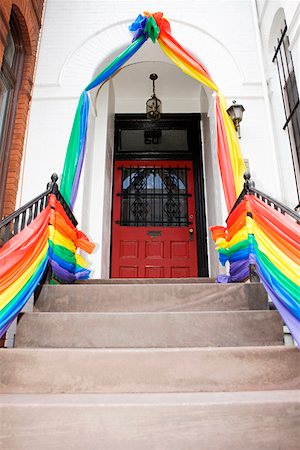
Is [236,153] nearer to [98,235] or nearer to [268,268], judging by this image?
[268,268]

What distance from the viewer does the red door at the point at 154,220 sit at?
5102mm

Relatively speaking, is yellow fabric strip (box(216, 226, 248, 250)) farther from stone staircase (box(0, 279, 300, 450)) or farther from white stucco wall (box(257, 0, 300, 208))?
white stucco wall (box(257, 0, 300, 208))

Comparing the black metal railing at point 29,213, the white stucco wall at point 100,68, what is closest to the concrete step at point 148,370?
the black metal railing at point 29,213

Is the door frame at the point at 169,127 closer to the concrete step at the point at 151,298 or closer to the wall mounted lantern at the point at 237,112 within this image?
the wall mounted lantern at the point at 237,112

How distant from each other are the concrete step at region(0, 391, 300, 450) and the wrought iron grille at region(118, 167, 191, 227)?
158 inches

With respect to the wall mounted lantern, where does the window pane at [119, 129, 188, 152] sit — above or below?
above

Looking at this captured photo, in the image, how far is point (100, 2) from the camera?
4.72m

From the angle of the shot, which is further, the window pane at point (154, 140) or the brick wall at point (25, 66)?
the window pane at point (154, 140)

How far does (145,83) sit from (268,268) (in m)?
4.46

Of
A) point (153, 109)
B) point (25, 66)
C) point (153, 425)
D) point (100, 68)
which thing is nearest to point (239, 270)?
point (153, 425)

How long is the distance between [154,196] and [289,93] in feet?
7.86

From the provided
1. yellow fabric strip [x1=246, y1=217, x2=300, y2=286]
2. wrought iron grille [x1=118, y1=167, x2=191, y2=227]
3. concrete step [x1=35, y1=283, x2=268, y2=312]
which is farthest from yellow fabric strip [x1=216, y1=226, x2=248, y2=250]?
wrought iron grille [x1=118, y1=167, x2=191, y2=227]

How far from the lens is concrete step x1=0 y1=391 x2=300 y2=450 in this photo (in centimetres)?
134

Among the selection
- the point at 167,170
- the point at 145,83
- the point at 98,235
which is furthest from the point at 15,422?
the point at 145,83
